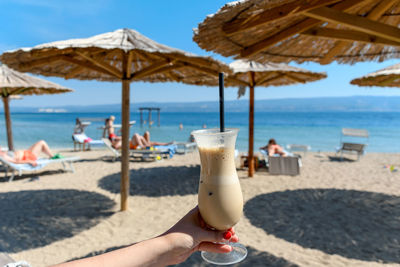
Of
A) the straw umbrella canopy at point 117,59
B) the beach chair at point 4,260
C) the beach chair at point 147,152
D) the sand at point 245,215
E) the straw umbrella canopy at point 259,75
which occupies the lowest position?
the sand at point 245,215

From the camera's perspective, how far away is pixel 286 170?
5262 mm

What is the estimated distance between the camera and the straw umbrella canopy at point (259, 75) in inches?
193

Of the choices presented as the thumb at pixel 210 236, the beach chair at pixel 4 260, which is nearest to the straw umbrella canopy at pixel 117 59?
the beach chair at pixel 4 260

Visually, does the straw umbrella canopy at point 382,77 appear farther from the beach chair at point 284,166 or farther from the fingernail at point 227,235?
the fingernail at point 227,235

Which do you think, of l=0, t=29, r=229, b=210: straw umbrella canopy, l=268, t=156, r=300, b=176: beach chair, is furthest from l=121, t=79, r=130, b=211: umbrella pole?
l=268, t=156, r=300, b=176: beach chair

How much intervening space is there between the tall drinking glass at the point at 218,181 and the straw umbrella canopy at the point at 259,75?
13.3 ft

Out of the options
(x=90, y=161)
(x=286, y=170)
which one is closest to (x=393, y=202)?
(x=286, y=170)

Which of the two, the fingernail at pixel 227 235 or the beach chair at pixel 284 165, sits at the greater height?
the fingernail at pixel 227 235

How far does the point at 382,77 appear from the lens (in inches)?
173

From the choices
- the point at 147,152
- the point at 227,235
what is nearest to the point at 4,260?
the point at 227,235

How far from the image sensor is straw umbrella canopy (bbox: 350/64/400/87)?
12.6ft

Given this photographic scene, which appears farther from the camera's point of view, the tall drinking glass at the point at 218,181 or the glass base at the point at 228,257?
the glass base at the point at 228,257

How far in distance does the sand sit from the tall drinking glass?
0.86 meters

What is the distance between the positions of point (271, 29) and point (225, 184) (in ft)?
6.52
